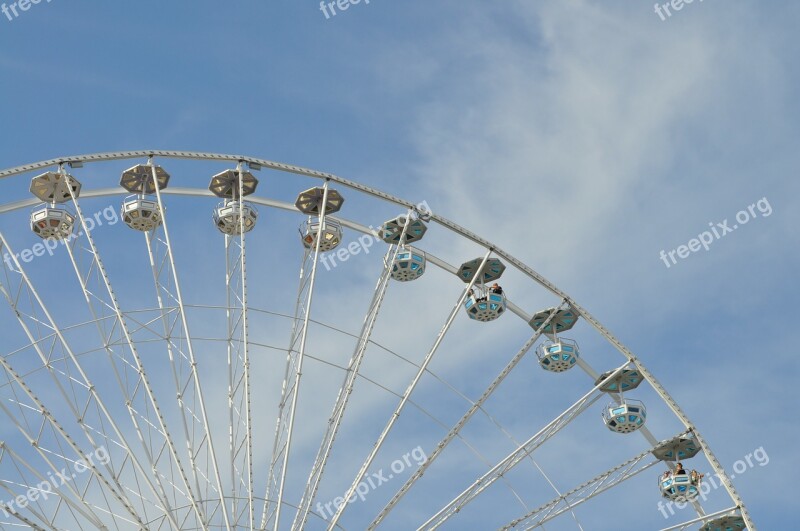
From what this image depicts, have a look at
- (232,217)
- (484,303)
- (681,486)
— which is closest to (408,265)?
(484,303)

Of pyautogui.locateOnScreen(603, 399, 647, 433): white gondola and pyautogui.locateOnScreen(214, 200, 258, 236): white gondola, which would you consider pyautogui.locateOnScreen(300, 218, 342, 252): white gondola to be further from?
pyautogui.locateOnScreen(603, 399, 647, 433): white gondola

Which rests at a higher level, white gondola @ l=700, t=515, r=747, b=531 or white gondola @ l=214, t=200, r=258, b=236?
white gondola @ l=214, t=200, r=258, b=236

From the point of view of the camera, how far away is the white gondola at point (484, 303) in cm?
3841

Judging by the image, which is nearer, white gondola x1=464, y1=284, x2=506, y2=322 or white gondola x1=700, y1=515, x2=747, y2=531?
white gondola x1=700, y1=515, x2=747, y2=531

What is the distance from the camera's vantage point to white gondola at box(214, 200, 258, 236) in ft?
120

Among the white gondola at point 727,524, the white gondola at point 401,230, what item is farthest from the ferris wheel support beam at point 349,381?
the white gondola at point 727,524

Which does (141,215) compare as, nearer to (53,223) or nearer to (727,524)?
(53,223)

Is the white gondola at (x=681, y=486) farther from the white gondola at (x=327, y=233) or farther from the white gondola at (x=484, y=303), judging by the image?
the white gondola at (x=327, y=233)

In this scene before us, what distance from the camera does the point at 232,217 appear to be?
36.7 metres

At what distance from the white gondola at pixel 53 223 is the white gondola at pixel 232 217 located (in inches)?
164

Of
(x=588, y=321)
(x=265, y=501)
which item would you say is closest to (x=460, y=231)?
(x=588, y=321)

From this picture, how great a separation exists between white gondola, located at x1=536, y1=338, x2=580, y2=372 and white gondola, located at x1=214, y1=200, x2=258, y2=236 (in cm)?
980

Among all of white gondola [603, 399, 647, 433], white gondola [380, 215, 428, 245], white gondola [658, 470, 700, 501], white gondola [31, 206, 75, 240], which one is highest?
white gondola [380, 215, 428, 245]

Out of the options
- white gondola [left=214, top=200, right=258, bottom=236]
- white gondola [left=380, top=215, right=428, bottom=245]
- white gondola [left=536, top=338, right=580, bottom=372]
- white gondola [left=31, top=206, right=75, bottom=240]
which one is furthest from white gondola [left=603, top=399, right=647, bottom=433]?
white gondola [left=31, top=206, right=75, bottom=240]
